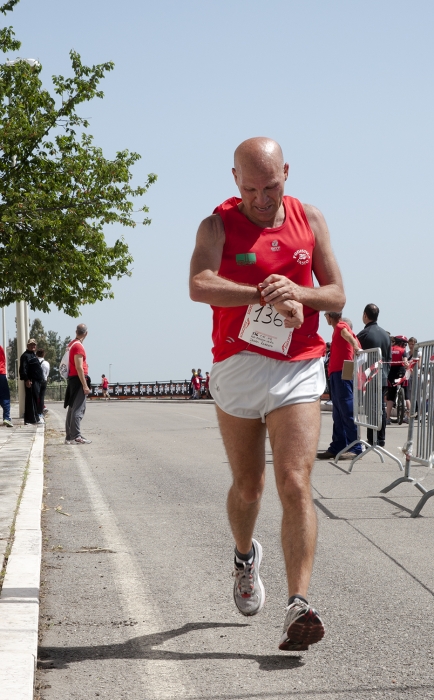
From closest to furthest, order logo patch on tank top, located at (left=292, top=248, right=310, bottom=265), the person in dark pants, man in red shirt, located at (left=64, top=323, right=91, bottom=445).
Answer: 1. logo patch on tank top, located at (left=292, top=248, right=310, bottom=265)
2. the person in dark pants
3. man in red shirt, located at (left=64, top=323, right=91, bottom=445)

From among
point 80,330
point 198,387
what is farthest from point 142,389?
point 80,330

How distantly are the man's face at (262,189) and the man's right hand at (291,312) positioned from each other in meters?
0.49

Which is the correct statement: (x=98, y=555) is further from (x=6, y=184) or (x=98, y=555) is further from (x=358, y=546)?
(x=6, y=184)

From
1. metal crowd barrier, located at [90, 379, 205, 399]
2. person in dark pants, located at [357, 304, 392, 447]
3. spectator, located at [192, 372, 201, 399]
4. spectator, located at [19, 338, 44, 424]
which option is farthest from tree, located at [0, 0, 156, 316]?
metal crowd barrier, located at [90, 379, 205, 399]

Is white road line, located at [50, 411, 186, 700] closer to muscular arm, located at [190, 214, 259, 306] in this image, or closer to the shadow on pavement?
the shadow on pavement

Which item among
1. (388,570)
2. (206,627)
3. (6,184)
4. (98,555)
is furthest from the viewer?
(6,184)

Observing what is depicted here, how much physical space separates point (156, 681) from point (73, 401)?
11811 mm

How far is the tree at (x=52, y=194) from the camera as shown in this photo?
2131 cm

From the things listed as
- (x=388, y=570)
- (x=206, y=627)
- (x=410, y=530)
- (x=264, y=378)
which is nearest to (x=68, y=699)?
(x=206, y=627)

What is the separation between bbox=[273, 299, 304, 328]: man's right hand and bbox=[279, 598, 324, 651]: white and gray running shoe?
111 cm

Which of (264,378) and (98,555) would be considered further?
(98,555)


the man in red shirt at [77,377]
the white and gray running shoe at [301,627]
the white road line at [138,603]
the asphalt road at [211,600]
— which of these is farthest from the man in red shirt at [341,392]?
the white and gray running shoe at [301,627]

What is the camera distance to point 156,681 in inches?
143

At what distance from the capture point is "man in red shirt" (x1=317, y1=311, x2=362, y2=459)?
12.4 metres
